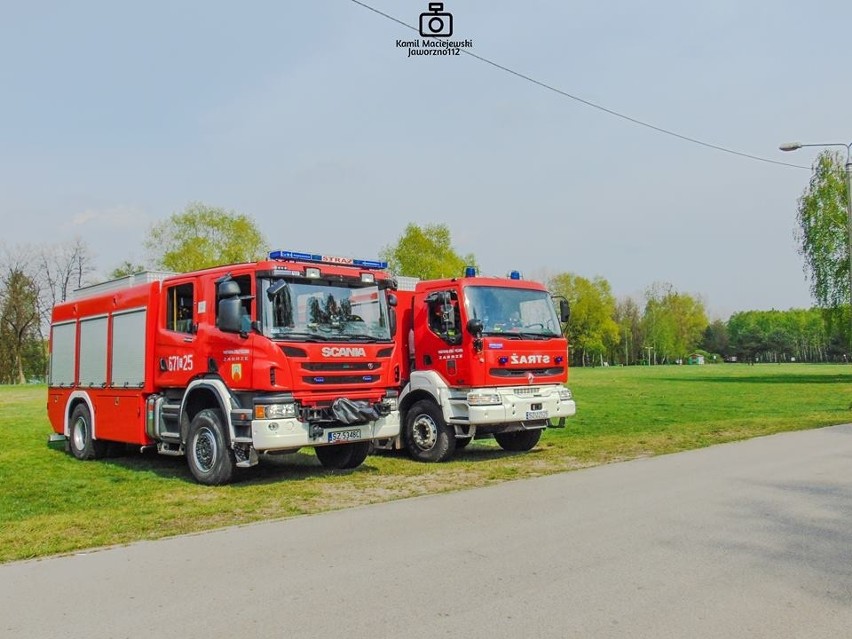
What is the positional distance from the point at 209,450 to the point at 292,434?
4.71ft

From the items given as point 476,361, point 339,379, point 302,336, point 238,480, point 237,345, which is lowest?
point 238,480

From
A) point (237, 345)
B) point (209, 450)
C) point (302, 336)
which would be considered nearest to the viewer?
point (237, 345)

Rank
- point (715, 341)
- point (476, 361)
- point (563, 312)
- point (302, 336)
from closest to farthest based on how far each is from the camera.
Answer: point (302, 336) → point (476, 361) → point (563, 312) → point (715, 341)

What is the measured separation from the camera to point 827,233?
46.2 metres

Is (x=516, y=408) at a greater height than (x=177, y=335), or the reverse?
(x=177, y=335)

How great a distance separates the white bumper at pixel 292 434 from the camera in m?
9.68

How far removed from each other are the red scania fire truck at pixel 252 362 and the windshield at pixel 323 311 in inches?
0.6

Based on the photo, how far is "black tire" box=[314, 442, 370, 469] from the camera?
11938 mm

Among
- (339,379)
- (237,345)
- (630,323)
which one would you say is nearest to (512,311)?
(339,379)

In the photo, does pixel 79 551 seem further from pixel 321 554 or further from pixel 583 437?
pixel 583 437

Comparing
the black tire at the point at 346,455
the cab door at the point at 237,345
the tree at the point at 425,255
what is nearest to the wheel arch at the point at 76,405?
the cab door at the point at 237,345

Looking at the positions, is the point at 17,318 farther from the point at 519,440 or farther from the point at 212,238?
the point at 519,440

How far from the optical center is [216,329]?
34.0 ft

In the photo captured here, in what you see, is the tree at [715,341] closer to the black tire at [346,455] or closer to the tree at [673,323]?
the tree at [673,323]
